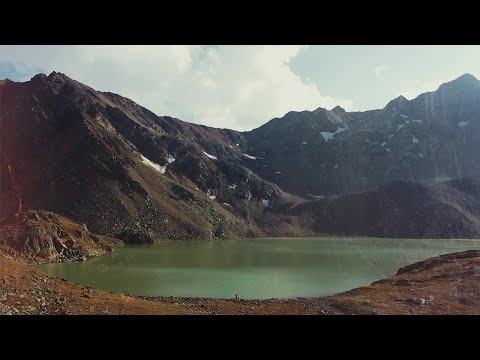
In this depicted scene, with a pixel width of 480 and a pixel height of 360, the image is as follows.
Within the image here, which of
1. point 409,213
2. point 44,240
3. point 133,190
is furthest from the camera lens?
point 409,213

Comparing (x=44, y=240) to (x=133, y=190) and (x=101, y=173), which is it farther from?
(x=101, y=173)

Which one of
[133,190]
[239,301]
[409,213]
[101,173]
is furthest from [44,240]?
[409,213]

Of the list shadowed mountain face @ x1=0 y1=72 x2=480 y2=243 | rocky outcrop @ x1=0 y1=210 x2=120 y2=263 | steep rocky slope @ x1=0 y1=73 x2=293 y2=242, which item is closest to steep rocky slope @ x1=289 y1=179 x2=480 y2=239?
shadowed mountain face @ x1=0 y1=72 x2=480 y2=243

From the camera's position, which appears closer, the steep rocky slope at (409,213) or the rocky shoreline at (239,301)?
the rocky shoreline at (239,301)

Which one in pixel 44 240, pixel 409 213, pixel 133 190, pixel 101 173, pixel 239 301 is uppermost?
pixel 101 173

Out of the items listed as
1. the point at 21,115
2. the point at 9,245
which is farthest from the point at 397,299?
the point at 21,115

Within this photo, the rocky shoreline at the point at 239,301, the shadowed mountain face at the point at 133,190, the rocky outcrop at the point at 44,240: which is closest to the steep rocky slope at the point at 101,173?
the shadowed mountain face at the point at 133,190

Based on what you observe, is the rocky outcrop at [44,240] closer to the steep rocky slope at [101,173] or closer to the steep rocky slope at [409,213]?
the steep rocky slope at [101,173]

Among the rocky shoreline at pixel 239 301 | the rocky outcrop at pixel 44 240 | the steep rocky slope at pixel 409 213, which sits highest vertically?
the steep rocky slope at pixel 409 213

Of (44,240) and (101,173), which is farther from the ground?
(101,173)
